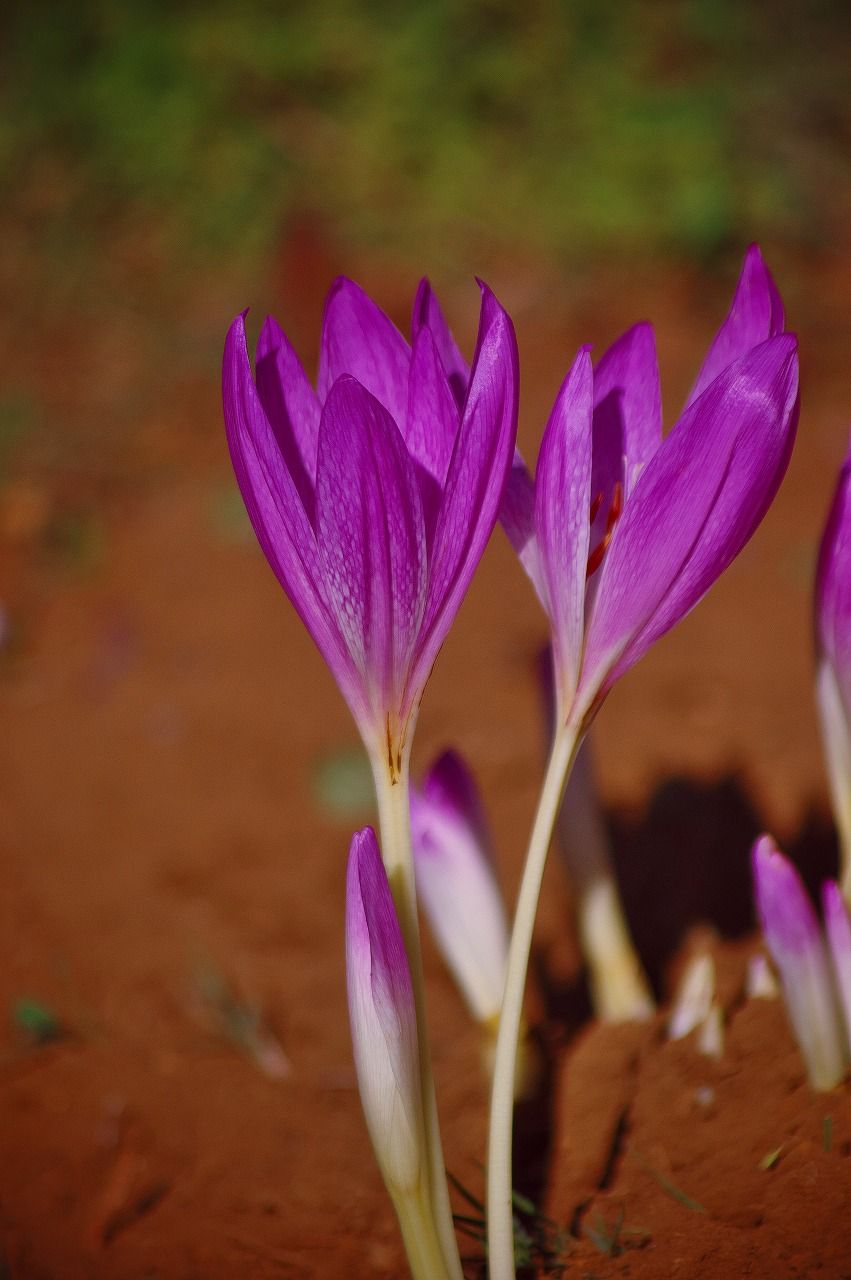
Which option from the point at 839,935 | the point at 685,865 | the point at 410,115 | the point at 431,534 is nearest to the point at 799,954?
the point at 839,935

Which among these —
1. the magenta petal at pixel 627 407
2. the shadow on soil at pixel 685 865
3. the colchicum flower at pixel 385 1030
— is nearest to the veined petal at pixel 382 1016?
the colchicum flower at pixel 385 1030

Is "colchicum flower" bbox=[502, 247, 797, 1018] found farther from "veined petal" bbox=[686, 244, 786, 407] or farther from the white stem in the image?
the white stem

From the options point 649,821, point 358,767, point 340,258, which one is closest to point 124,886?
point 358,767

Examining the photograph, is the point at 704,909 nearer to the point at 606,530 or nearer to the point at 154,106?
the point at 606,530

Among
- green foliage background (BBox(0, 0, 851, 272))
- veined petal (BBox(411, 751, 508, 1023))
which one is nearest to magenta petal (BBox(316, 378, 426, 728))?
veined petal (BBox(411, 751, 508, 1023))

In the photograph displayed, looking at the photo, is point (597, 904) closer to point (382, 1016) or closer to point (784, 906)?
point (784, 906)

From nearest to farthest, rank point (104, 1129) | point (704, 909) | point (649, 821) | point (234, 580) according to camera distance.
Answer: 1. point (104, 1129)
2. point (704, 909)
3. point (649, 821)
4. point (234, 580)
